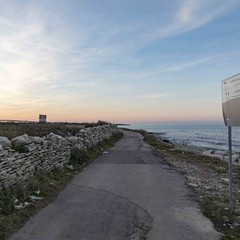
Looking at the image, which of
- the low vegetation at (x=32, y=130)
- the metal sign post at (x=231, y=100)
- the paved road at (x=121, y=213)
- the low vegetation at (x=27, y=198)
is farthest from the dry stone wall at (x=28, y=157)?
the metal sign post at (x=231, y=100)

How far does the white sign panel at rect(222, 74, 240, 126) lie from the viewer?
306 inches

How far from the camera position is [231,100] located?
26.6ft

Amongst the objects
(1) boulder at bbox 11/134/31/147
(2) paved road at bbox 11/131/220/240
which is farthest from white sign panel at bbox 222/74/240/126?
(1) boulder at bbox 11/134/31/147

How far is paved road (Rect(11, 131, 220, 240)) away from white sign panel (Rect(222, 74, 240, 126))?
85.8 inches

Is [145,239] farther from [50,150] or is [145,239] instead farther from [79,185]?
[50,150]

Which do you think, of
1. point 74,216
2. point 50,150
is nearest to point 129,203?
point 74,216

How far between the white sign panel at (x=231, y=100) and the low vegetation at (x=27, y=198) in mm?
4648

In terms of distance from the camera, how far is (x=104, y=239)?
6.33m

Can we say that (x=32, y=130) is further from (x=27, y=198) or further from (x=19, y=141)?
(x=27, y=198)

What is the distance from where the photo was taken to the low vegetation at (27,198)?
23.1 feet

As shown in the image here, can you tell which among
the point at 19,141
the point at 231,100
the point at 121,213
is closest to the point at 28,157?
the point at 19,141

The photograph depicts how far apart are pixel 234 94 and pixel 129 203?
11.6 ft

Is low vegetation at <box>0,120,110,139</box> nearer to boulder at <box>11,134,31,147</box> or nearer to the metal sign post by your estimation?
boulder at <box>11,134,31,147</box>

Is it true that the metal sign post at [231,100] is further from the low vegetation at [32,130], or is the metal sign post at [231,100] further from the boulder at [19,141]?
the low vegetation at [32,130]
